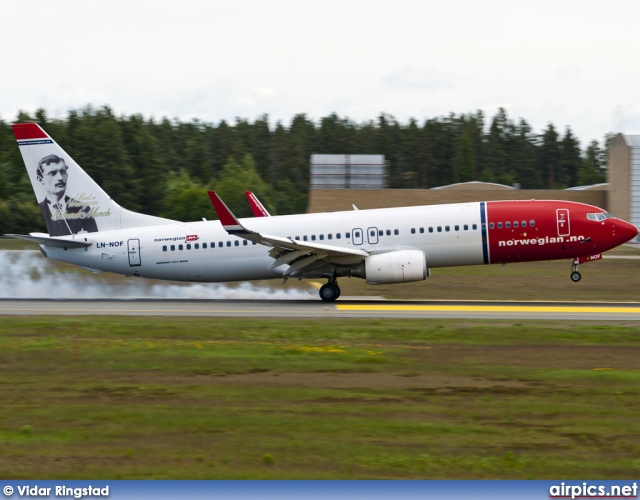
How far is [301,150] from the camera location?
156 meters

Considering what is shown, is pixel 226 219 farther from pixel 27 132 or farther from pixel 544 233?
pixel 544 233

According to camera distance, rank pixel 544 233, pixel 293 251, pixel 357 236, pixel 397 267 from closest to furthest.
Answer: pixel 397 267, pixel 293 251, pixel 544 233, pixel 357 236

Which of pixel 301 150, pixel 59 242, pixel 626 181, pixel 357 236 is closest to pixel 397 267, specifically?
pixel 357 236

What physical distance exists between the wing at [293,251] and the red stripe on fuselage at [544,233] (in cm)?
516

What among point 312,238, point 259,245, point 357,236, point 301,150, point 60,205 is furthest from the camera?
point 301,150

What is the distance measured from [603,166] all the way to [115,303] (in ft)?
490

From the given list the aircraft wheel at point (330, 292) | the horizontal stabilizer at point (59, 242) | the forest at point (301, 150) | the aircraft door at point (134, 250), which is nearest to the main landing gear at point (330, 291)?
the aircraft wheel at point (330, 292)

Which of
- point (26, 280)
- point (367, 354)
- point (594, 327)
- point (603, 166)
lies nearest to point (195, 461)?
point (367, 354)

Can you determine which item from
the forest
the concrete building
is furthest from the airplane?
the forest

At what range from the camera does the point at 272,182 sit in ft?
509

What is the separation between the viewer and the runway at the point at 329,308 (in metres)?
29.7

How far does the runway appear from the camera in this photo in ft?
97.5

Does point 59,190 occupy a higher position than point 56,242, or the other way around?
point 59,190

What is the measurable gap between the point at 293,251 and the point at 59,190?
10.1 m
